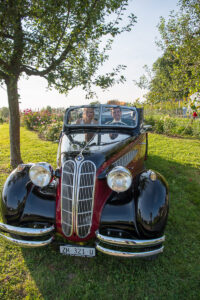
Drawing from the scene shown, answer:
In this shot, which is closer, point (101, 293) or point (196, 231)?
point (101, 293)

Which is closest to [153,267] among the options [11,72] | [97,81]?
[97,81]

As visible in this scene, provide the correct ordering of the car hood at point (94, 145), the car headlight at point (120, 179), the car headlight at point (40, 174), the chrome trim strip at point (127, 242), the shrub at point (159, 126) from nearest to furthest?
the chrome trim strip at point (127, 242), the car headlight at point (120, 179), the car headlight at point (40, 174), the car hood at point (94, 145), the shrub at point (159, 126)

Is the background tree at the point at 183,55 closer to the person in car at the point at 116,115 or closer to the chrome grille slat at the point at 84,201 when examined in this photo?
the person in car at the point at 116,115

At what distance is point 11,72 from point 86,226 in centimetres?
403

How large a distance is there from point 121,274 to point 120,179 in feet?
3.72

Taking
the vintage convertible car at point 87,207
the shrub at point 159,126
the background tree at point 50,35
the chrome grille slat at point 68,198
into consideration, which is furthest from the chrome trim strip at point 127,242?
the shrub at point 159,126

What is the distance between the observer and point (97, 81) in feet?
16.8

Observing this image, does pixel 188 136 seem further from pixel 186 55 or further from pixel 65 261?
pixel 65 261

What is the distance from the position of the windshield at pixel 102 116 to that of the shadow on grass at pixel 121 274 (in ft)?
6.83

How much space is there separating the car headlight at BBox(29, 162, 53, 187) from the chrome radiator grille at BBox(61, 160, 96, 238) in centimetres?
25

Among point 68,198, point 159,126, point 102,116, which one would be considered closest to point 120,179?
point 68,198

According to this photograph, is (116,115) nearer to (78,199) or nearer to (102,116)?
(102,116)

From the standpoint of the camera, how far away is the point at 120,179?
2.24 metres

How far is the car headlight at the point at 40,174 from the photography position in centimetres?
239
